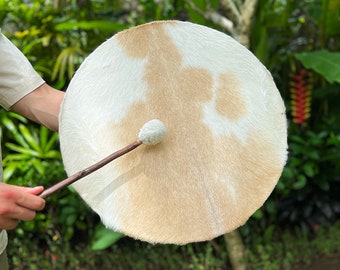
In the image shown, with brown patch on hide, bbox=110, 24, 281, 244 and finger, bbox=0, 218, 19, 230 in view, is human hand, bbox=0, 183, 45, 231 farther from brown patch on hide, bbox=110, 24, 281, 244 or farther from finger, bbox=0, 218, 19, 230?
brown patch on hide, bbox=110, 24, 281, 244

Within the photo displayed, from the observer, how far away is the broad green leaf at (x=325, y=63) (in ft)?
7.40

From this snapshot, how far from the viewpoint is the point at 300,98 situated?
2773mm

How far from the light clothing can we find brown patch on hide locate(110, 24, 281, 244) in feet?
0.80

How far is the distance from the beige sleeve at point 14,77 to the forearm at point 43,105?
0.01m

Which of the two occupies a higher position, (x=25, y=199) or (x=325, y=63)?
(x=25, y=199)

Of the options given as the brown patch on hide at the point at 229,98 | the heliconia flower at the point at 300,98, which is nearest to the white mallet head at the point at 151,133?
the brown patch on hide at the point at 229,98

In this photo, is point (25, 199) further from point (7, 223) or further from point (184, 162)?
point (184, 162)

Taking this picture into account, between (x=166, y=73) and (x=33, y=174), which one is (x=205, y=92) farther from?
(x=33, y=174)

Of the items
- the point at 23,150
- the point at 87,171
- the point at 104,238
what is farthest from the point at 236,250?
the point at 87,171

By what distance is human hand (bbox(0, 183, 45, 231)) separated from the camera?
2.45 ft

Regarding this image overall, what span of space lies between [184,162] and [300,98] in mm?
2010

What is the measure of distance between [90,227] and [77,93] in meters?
2.16

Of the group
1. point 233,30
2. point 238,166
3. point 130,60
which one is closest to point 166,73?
point 130,60

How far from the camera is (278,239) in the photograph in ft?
9.69
